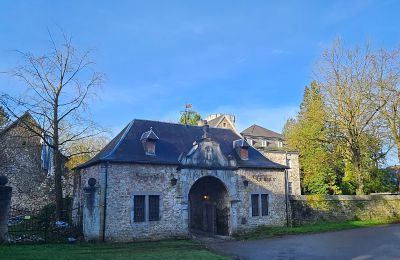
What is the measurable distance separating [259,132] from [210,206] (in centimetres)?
1877

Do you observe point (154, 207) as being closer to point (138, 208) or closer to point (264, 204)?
point (138, 208)

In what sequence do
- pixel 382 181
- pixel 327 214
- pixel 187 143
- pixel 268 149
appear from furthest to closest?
pixel 268 149
pixel 382 181
pixel 327 214
pixel 187 143

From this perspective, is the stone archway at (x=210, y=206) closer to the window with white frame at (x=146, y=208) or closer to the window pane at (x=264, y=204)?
the window pane at (x=264, y=204)

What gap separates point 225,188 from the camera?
20531 millimetres

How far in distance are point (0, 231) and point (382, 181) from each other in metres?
33.4

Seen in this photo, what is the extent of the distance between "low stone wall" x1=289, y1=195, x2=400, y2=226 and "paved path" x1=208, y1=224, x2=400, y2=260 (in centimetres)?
377

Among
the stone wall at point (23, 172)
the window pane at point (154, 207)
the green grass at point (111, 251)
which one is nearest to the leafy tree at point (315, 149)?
the window pane at point (154, 207)

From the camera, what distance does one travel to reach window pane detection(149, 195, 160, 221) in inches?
711

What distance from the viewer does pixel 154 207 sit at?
18.2m

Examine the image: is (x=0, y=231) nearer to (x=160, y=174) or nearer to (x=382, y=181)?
(x=160, y=174)

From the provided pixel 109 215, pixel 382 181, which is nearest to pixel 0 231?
pixel 109 215

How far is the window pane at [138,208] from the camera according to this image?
695 inches

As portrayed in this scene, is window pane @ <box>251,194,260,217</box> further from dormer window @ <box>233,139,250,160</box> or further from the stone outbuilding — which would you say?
the stone outbuilding

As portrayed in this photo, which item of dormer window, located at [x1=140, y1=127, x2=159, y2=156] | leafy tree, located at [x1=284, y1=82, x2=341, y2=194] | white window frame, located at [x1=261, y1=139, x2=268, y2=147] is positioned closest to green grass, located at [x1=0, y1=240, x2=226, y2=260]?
dormer window, located at [x1=140, y1=127, x2=159, y2=156]
